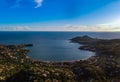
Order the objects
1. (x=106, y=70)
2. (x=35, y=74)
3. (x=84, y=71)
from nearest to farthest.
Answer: (x=35, y=74)
(x=84, y=71)
(x=106, y=70)

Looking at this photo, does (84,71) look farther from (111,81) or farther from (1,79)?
(1,79)

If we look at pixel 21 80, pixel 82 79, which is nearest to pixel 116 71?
pixel 82 79

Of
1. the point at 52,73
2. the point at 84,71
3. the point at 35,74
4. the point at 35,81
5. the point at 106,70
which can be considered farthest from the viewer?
the point at 106,70

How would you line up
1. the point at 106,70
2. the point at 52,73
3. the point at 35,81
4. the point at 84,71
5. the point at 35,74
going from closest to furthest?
the point at 35,81, the point at 35,74, the point at 52,73, the point at 84,71, the point at 106,70

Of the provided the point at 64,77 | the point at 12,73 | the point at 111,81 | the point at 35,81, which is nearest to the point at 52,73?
the point at 64,77

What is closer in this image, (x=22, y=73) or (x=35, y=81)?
(x=35, y=81)

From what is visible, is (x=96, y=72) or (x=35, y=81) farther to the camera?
(x=96, y=72)

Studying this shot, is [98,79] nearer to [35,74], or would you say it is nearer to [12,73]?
[35,74]

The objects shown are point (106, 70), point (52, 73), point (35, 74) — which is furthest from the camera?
point (106, 70)
